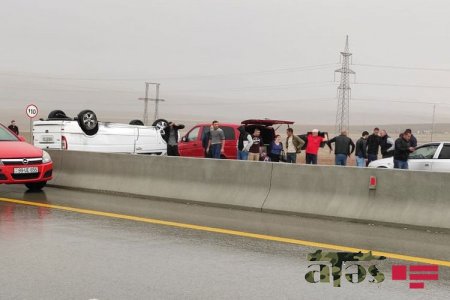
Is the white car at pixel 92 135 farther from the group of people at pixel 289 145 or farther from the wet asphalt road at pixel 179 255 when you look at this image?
the wet asphalt road at pixel 179 255

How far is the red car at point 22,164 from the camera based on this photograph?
12820 mm

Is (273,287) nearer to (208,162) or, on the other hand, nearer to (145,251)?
(145,251)

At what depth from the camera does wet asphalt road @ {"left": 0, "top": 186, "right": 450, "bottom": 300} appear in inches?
217

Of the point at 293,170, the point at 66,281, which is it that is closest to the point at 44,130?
the point at 293,170

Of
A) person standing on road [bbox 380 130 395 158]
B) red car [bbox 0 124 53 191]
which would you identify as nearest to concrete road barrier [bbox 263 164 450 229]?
red car [bbox 0 124 53 191]

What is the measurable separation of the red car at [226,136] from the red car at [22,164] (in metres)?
7.48

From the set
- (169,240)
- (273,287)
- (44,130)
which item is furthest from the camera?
(44,130)

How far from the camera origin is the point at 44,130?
18766mm

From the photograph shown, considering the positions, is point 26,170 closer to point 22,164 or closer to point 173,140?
point 22,164

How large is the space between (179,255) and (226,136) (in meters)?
14.2

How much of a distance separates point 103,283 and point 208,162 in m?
7.05

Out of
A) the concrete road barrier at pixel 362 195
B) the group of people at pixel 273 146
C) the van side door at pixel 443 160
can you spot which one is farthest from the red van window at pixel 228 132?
the concrete road barrier at pixel 362 195

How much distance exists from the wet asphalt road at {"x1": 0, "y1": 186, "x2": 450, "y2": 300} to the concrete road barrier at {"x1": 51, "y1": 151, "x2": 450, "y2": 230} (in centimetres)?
47

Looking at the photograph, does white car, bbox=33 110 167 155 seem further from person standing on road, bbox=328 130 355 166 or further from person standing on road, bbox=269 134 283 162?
person standing on road, bbox=328 130 355 166
